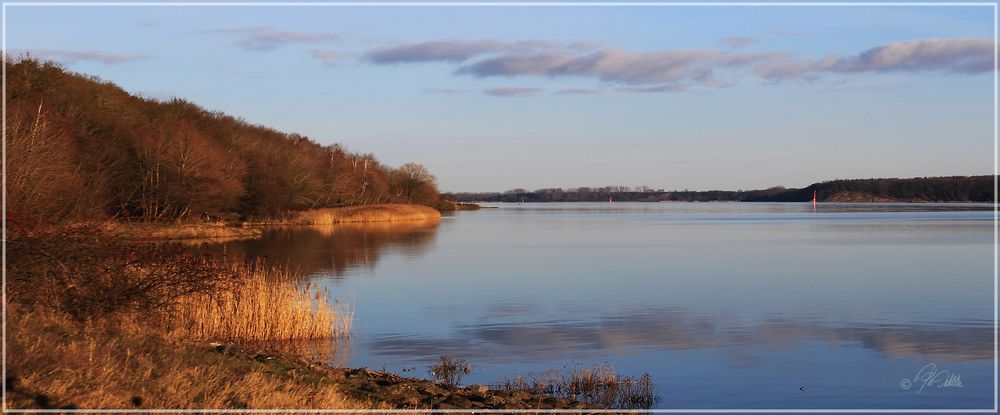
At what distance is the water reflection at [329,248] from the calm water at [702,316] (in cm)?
33

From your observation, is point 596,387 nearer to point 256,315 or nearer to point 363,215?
point 256,315

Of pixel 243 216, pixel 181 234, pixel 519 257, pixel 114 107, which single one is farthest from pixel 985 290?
pixel 243 216

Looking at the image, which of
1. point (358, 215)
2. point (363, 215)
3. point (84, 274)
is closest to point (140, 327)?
point (84, 274)

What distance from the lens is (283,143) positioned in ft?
279

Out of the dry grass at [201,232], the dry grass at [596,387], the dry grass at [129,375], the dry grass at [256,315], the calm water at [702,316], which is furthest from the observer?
the dry grass at [201,232]

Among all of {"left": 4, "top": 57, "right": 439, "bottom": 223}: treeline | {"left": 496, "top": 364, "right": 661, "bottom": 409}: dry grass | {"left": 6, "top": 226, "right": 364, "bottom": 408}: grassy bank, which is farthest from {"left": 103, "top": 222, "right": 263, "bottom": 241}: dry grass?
{"left": 496, "top": 364, "right": 661, "bottom": 409}: dry grass

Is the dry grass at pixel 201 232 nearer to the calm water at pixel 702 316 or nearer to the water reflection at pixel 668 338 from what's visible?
the calm water at pixel 702 316

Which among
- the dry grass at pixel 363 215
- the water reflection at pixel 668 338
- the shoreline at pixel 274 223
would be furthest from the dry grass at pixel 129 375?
the dry grass at pixel 363 215

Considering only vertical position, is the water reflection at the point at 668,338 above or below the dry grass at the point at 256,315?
below

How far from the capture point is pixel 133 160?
49656 millimetres

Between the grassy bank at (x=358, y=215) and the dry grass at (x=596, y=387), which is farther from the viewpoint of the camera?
the grassy bank at (x=358, y=215)

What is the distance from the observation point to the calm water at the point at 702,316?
14109 mm

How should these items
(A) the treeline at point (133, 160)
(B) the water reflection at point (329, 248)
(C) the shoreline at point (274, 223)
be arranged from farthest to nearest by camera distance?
(C) the shoreline at point (274, 223) < (B) the water reflection at point (329, 248) < (A) the treeline at point (133, 160)

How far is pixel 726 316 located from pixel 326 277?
13882 mm
